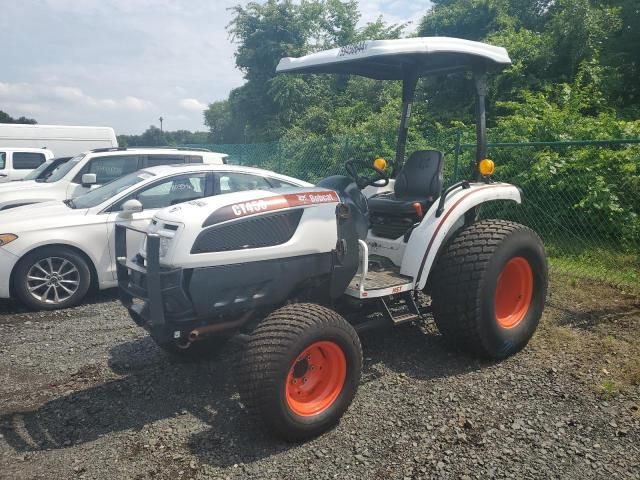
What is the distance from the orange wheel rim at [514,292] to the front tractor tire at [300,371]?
1645 millimetres

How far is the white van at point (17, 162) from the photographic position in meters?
12.3

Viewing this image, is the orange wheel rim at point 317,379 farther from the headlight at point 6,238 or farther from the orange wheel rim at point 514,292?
the headlight at point 6,238

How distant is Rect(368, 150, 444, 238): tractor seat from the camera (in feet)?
13.7

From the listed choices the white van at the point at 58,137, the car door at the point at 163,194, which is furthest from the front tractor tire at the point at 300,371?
the white van at the point at 58,137

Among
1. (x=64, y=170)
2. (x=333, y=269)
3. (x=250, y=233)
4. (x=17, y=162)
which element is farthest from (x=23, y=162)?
(x=333, y=269)

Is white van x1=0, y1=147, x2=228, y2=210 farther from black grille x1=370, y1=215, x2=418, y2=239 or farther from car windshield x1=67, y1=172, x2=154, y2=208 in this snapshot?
black grille x1=370, y1=215, x2=418, y2=239

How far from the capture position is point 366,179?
473 cm

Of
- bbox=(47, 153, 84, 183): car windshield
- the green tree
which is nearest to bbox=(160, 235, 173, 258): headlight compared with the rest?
bbox=(47, 153, 84, 183): car windshield

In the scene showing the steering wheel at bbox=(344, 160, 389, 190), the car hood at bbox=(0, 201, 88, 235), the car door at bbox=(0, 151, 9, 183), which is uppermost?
the steering wheel at bbox=(344, 160, 389, 190)

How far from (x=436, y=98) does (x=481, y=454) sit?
9927 millimetres

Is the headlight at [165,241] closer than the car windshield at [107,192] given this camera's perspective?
Yes

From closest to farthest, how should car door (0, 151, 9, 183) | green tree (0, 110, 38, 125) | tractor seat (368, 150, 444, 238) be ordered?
1. tractor seat (368, 150, 444, 238)
2. car door (0, 151, 9, 183)
3. green tree (0, 110, 38, 125)

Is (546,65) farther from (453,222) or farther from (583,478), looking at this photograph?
(583,478)

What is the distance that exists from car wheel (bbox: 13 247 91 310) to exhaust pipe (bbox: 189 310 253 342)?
328 centimetres
